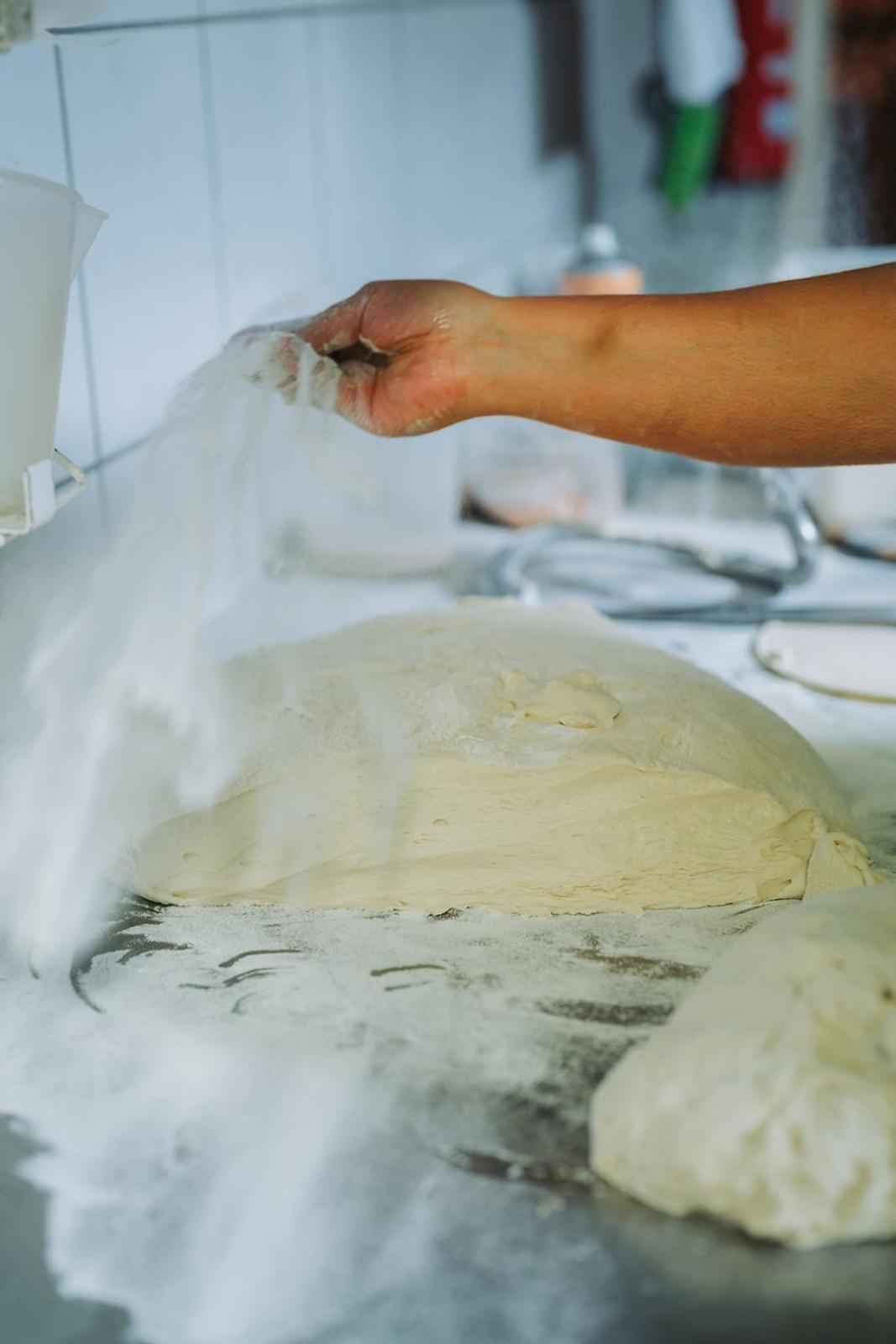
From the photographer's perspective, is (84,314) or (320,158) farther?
(320,158)

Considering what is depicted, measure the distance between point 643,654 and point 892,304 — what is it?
0.35 metres

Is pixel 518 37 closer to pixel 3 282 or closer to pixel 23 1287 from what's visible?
pixel 3 282

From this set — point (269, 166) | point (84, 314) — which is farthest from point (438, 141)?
point (84, 314)

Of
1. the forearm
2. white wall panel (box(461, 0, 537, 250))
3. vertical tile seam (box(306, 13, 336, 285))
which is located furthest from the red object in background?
the forearm

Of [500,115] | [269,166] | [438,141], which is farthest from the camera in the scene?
[500,115]

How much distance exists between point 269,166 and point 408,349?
0.64 m

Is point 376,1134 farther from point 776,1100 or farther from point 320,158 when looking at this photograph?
point 320,158

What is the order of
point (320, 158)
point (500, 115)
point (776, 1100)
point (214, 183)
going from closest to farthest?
point (776, 1100) < point (214, 183) < point (320, 158) < point (500, 115)

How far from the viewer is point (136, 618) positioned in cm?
105

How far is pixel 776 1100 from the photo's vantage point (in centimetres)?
72

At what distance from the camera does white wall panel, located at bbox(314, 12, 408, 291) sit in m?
1.83

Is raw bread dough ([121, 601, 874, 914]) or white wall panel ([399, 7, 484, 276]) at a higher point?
white wall panel ([399, 7, 484, 276])

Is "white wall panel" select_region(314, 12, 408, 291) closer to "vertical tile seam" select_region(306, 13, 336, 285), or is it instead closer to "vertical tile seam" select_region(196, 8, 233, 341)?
"vertical tile seam" select_region(306, 13, 336, 285)

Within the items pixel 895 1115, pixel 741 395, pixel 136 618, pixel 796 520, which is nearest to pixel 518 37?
pixel 796 520
